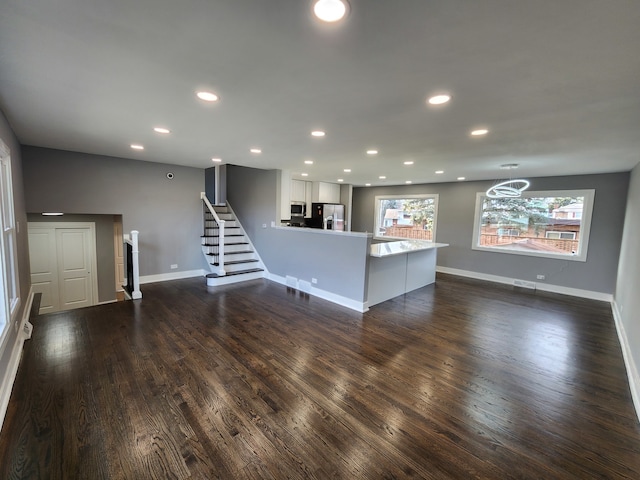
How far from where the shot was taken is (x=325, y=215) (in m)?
8.50

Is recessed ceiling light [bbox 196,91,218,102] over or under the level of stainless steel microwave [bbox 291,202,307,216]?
over

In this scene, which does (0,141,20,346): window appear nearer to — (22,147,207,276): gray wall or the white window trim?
(22,147,207,276): gray wall

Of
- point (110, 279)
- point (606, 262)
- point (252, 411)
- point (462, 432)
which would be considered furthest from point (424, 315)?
point (110, 279)

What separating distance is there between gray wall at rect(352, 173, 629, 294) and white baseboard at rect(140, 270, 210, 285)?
6.06 meters

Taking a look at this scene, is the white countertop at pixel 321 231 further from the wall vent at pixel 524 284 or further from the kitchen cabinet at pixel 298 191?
the wall vent at pixel 524 284

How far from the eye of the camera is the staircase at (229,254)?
5824 millimetres

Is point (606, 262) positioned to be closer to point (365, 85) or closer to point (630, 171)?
point (630, 171)

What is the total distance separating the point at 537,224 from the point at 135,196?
8.57 meters

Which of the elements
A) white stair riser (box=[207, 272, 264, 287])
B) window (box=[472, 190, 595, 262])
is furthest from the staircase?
window (box=[472, 190, 595, 262])

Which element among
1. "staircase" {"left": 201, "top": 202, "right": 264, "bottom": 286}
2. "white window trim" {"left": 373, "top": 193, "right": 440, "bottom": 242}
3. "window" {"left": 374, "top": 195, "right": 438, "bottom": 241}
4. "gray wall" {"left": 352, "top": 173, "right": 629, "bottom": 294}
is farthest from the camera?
"window" {"left": 374, "top": 195, "right": 438, "bottom": 241}

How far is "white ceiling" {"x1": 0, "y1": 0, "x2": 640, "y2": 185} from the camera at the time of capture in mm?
1273

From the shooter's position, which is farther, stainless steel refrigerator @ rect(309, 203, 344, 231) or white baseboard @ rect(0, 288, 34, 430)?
stainless steel refrigerator @ rect(309, 203, 344, 231)

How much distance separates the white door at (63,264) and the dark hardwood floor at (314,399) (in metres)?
2.36

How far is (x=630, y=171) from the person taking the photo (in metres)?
4.95
